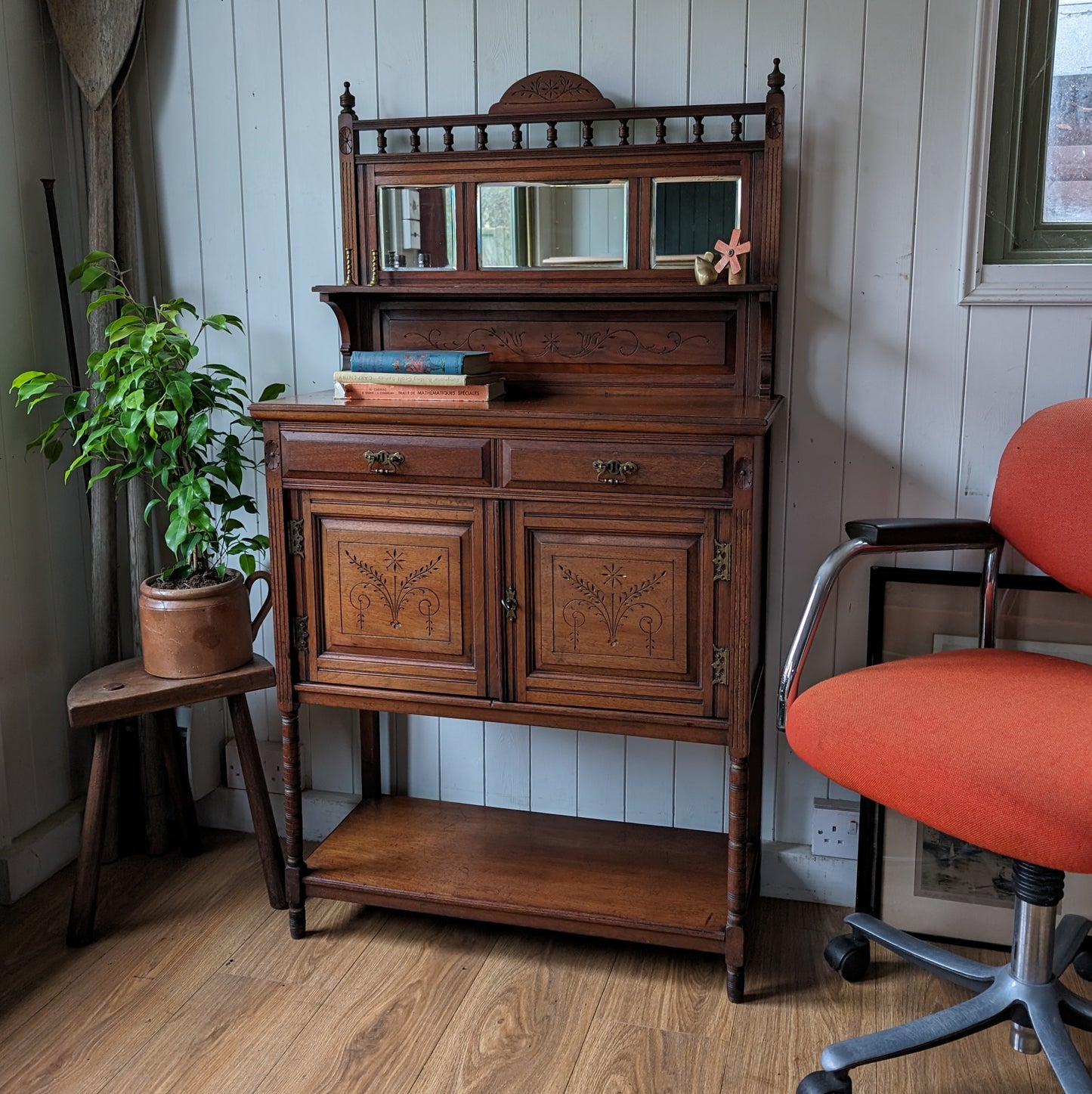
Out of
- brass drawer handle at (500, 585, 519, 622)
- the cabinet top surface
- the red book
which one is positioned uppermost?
the red book

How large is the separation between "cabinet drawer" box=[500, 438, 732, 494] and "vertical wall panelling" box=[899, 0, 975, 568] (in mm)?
535

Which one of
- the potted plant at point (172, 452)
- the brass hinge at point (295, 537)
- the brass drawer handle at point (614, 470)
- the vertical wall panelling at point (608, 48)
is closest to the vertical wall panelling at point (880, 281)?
the vertical wall panelling at point (608, 48)

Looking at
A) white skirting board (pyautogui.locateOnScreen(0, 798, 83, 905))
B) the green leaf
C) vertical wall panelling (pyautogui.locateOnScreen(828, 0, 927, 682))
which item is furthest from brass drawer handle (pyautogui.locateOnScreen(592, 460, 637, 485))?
white skirting board (pyautogui.locateOnScreen(0, 798, 83, 905))

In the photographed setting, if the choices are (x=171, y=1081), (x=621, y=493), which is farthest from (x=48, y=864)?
(x=621, y=493)

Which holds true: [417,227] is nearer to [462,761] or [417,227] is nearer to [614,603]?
[614,603]

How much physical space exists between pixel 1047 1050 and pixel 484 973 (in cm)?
94

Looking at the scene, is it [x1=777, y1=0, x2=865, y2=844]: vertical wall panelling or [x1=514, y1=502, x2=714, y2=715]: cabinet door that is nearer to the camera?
[x1=514, y1=502, x2=714, y2=715]: cabinet door

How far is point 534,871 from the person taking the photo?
83.4 inches

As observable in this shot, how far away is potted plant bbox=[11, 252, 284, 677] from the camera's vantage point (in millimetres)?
2037

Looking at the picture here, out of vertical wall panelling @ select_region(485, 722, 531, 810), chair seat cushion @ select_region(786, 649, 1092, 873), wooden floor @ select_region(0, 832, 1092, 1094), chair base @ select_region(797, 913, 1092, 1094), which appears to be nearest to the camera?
chair seat cushion @ select_region(786, 649, 1092, 873)

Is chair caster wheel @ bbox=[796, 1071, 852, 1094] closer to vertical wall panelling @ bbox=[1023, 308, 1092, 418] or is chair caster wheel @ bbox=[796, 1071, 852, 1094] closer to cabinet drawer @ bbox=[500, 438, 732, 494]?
cabinet drawer @ bbox=[500, 438, 732, 494]

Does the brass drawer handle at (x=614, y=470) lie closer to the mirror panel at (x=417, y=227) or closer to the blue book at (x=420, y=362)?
the blue book at (x=420, y=362)

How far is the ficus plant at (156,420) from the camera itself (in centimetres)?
203

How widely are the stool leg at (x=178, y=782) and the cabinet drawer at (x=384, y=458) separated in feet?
2.37
